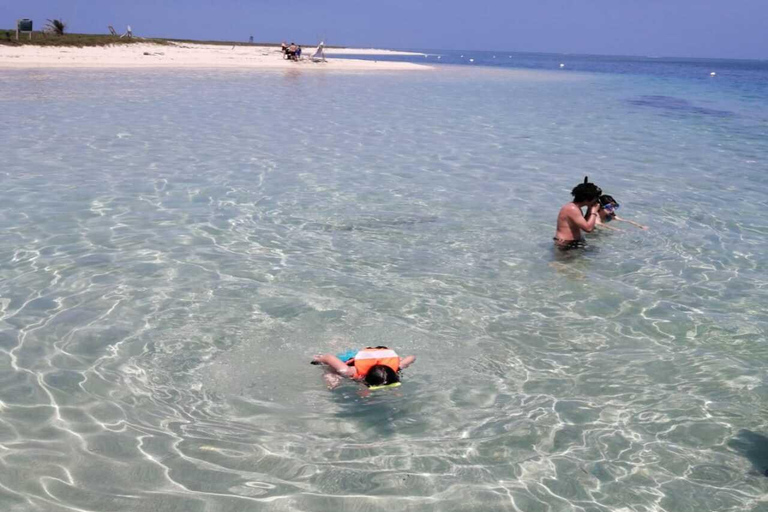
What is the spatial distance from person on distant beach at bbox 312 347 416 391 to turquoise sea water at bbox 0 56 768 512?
0.45 feet

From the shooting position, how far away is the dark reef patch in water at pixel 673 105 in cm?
2981

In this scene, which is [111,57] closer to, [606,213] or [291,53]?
[291,53]

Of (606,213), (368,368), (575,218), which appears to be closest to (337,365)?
(368,368)

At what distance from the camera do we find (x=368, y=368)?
17.2 ft

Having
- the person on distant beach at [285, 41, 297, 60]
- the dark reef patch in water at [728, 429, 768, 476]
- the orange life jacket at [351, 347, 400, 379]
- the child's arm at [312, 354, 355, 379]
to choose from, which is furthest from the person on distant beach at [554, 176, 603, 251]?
the person on distant beach at [285, 41, 297, 60]

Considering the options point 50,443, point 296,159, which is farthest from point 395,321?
point 296,159

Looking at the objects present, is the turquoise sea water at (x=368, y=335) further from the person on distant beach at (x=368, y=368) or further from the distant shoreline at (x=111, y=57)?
the distant shoreline at (x=111, y=57)

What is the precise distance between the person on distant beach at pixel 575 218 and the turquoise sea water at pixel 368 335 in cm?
22

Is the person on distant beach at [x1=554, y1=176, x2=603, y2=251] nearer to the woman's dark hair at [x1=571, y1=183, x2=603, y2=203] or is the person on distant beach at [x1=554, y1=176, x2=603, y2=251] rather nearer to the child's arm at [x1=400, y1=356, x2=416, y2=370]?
the woman's dark hair at [x1=571, y1=183, x2=603, y2=203]

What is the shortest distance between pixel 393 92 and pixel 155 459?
30.3 meters

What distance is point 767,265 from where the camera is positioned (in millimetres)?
8742

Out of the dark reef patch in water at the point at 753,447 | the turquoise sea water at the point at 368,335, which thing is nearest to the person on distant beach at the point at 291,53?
the turquoise sea water at the point at 368,335

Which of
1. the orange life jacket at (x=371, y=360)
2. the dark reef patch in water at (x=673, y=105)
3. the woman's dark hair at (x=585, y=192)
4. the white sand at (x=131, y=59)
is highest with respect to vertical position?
the white sand at (x=131, y=59)

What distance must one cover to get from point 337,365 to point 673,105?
32.5m
